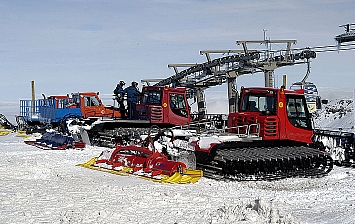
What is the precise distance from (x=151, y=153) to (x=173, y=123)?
7468 millimetres

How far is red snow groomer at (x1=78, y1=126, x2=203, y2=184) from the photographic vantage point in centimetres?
1073

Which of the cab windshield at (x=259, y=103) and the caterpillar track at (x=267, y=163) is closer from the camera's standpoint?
the caterpillar track at (x=267, y=163)

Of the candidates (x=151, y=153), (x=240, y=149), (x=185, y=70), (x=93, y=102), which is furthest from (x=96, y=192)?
(x=185, y=70)

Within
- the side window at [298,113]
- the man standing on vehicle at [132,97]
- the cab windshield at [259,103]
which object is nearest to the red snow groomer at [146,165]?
the cab windshield at [259,103]

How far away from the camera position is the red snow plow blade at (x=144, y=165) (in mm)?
10707

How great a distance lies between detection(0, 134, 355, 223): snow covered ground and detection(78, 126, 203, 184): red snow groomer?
31cm

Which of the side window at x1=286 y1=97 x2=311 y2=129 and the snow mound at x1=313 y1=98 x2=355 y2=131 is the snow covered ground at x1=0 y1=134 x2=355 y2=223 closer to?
the side window at x1=286 y1=97 x2=311 y2=129

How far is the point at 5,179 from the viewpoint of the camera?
10727 mm

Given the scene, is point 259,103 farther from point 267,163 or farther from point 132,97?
point 132,97

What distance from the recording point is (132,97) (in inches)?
786

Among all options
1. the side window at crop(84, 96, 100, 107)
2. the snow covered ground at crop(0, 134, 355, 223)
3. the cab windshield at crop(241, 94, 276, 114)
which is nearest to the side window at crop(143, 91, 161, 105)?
the side window at crop(84, 96, 100, 107)

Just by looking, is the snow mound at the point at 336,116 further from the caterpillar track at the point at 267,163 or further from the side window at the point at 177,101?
Result: the caterpillar track at the point at 267,163

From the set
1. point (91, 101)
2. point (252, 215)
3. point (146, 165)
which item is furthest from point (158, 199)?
point (91, 101)

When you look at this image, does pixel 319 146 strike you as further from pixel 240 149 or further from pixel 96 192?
pixel 96 192
